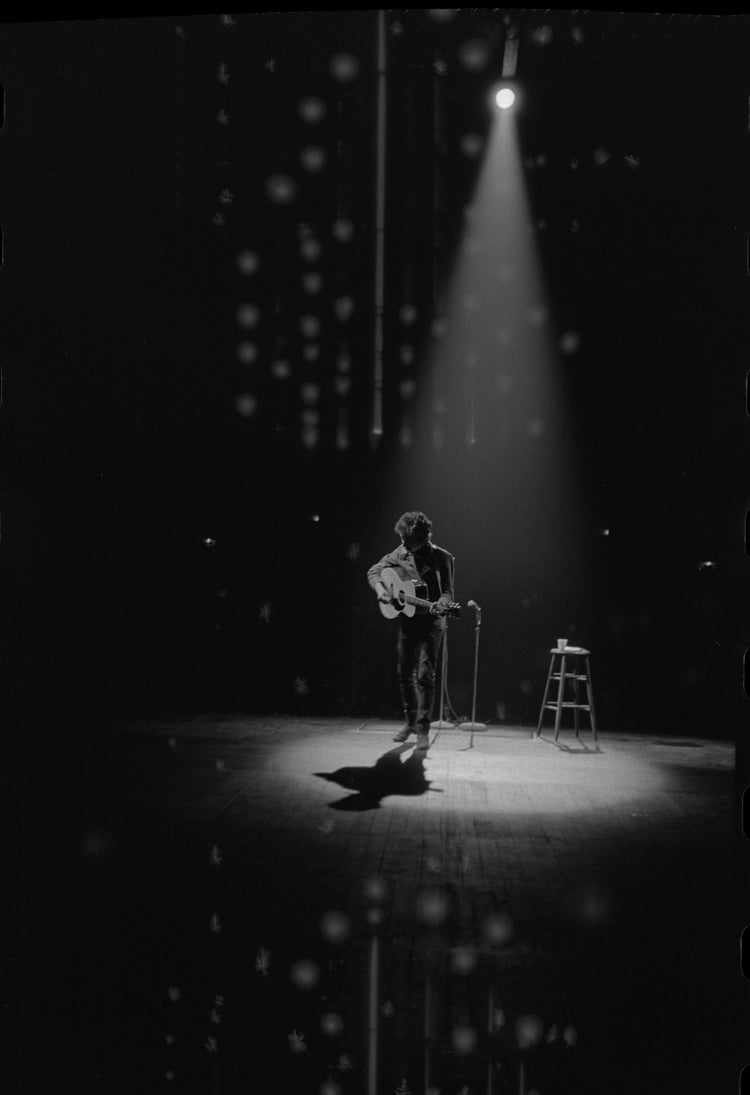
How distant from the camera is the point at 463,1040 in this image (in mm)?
1954

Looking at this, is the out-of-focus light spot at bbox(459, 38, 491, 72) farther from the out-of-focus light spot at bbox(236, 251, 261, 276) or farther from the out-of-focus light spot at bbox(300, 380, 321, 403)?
the out-of-focus light spot at bbox(300, 380, 321, 403)

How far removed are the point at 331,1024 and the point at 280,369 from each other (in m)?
5.69

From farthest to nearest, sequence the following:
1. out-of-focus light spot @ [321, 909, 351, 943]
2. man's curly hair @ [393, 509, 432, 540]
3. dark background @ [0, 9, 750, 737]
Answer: dark background @ [0, 9, 750, 737], man's curly hair @ [393, 509, 432, 540], out-of-focus light spot @ [321, 909, 351, 943]

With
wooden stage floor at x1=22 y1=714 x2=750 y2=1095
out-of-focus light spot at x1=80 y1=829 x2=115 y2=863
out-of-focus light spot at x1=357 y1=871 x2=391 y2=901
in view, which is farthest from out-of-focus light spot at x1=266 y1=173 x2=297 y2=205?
out-of-focus light spot at x1=357 y1=871 x2=391 y2=901


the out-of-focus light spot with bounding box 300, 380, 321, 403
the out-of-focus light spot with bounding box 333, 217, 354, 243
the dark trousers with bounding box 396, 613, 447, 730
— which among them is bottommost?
the dark trousers with bounding box 396, 613, 447, 730

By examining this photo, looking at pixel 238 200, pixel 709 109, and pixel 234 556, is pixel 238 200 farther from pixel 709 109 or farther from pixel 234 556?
pixel 709 109

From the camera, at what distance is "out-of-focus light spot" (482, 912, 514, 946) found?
250 cm

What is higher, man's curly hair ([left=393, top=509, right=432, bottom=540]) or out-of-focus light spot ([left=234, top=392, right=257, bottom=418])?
out-of-focus light spot ([left=234, top=392, right=257, bottom=418])

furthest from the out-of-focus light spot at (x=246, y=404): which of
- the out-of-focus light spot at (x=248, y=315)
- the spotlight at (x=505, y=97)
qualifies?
the spotlight at (x=505, y=97)

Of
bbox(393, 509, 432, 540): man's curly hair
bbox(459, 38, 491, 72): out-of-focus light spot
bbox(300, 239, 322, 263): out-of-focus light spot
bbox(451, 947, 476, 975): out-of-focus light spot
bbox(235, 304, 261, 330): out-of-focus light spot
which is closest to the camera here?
bbox(451, 947, 476, 975): out-of-focus light spot

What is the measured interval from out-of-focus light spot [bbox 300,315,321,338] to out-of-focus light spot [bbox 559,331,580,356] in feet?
6.27

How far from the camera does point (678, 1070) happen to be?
1.85 metres

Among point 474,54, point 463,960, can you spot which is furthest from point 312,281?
point 463,960

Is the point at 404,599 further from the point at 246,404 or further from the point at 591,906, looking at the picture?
the point at 591,906
